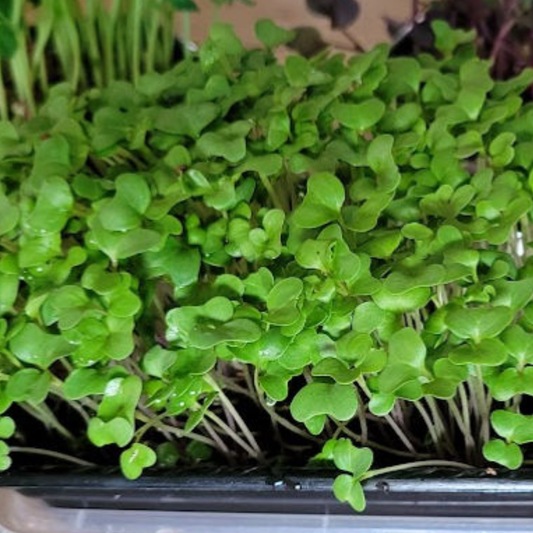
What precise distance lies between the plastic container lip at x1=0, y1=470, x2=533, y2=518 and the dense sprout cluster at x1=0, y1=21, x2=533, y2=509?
0.03 meters

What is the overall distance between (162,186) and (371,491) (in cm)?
29

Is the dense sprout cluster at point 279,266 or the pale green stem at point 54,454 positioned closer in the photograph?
the dense sprout cluster at point 279,266

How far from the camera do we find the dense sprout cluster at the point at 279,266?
0.57 m

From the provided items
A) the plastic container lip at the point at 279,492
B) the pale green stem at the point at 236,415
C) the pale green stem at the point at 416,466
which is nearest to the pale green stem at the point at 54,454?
the plastic container lip at the point at 279,492

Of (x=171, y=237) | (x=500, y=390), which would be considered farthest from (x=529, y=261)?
(x=171, y=237)

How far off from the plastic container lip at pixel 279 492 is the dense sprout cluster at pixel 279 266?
0.03 m

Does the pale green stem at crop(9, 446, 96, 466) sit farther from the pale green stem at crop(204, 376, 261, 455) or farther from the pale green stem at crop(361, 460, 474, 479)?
the pale green stem at crop(361, 460, 474, 479)

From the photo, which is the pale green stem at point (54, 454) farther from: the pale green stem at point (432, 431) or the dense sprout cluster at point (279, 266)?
the pale green stem at point (432, 431)

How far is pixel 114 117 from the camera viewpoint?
736mm

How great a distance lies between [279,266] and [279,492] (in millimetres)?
173

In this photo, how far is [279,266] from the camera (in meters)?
0.64

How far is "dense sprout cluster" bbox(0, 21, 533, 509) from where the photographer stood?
57 cm

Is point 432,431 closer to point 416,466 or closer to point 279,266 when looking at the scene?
point 416,466

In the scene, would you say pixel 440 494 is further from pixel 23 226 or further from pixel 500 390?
pixel 23 226
